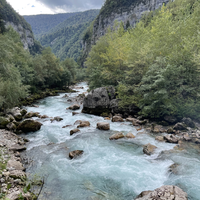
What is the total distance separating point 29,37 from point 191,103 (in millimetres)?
159922

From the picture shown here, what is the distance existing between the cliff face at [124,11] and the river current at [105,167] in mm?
92347

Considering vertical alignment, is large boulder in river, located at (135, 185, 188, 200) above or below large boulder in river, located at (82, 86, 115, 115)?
above

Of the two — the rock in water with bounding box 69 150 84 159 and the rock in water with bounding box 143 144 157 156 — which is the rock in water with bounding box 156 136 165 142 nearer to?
the rock in water with bounding box 143 144 157 156

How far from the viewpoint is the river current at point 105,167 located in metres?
7.61

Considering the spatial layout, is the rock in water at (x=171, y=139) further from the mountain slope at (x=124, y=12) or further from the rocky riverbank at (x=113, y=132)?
the mountain slope at (x=124, y=12)

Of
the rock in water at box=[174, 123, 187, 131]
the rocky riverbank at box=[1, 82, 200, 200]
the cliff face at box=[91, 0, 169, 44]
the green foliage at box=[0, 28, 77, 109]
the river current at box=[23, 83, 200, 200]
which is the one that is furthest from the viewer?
the cliff face at box=[91, 0, 169, 44]

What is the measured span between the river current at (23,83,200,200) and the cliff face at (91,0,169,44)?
92347mm

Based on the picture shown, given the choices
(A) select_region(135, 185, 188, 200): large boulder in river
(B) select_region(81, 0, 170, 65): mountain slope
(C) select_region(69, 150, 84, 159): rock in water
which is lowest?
(C) select_region(69, 150, 84, 159): rock in water

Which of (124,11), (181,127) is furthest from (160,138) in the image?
(124,11)

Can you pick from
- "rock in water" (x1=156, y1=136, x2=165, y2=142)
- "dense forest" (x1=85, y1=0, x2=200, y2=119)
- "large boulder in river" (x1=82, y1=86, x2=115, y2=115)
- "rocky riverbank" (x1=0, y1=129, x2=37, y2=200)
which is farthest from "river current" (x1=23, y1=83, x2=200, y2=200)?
"large boulder in river" (x1=82, y1=86, x2=115, y2=115)

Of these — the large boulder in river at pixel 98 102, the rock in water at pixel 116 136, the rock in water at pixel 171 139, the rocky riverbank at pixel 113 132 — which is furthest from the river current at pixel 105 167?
the large boulder in river at pixel 98 102

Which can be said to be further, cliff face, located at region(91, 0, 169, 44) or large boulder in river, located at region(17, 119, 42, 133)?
cliff face, located at region(91, 0, 169, 44)

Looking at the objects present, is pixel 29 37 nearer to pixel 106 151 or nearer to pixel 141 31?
pixel 141 31

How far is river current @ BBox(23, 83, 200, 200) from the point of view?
7.61 m
